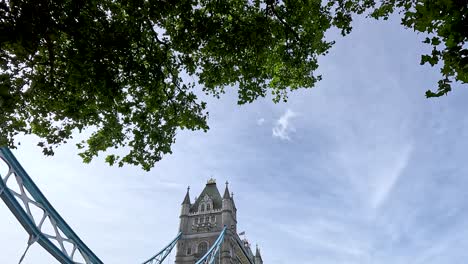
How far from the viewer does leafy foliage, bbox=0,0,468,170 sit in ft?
22.3

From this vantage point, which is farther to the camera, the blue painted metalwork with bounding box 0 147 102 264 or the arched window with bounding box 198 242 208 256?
the arched window with bounding box 198 242 208 256

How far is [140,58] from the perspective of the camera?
335 inches

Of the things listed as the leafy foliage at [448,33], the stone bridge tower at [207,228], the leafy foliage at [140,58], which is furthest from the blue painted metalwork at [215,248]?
the leafy foliage at [448,33]

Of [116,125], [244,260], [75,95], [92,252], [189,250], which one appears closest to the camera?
[75,95]

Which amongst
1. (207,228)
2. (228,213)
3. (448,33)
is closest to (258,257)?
(228,213)

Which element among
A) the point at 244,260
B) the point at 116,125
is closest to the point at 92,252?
the point at 116,125

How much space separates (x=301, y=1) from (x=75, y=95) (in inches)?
238

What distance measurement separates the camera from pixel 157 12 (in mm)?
7371

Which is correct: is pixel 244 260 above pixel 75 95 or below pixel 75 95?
above

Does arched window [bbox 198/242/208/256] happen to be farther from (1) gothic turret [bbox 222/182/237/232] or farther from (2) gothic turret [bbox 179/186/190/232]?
(1) gothic turret [bbox 222/182/237/232]

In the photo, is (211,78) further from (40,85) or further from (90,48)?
(40,85)

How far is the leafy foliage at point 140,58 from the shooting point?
22.3ft

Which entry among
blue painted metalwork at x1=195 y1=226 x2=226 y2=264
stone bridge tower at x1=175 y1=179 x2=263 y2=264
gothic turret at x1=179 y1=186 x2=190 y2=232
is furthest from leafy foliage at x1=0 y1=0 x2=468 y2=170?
gothic turret at x1=179 y1=186 x2=190 y2=232

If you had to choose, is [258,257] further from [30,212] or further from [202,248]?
→ [30,212]
